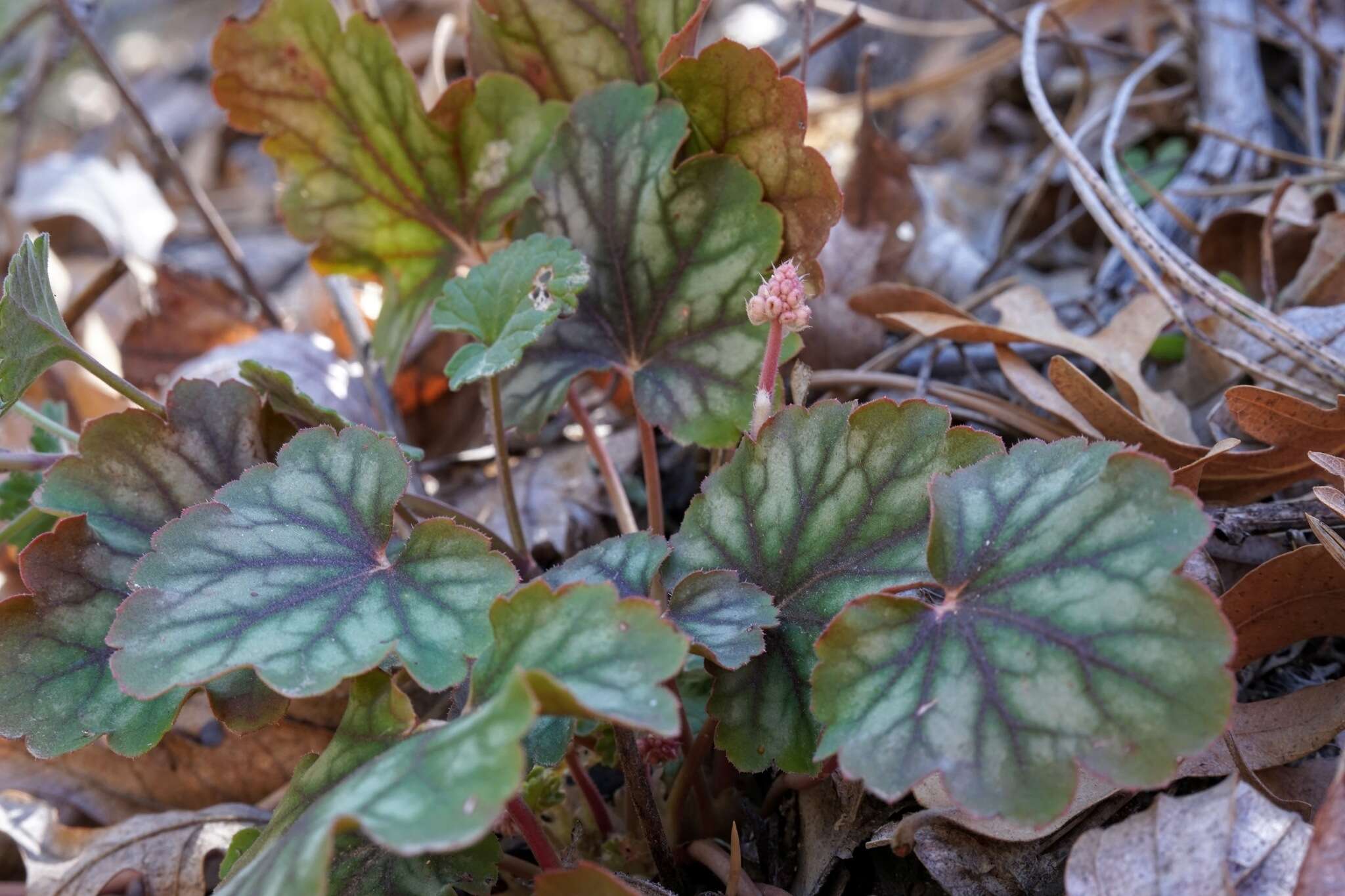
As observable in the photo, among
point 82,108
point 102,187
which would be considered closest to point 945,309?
point 102,187

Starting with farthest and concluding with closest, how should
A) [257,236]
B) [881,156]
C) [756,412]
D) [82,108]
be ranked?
[82,108]
[257,236]
[881,156]
[756,412]

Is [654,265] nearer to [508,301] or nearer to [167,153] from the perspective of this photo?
[508,301]

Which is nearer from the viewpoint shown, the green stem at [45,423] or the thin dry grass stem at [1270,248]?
the green stem at [45,423]

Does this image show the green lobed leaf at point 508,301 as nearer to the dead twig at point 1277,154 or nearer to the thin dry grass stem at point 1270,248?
the thin dry grass stem at point 1270,248

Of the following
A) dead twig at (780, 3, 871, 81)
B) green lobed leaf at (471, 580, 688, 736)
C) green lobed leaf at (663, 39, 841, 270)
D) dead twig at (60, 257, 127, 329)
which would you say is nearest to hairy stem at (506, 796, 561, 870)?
green lobed leaf at (471, 580, 688, 736)

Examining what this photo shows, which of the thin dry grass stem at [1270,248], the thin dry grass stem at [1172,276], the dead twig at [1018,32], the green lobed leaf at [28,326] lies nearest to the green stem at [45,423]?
the green lobed leaf at [28,326]

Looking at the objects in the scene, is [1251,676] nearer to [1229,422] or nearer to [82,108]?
[1229,422]

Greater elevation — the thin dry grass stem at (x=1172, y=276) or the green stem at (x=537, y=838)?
the green stem at (x=537, y=838)

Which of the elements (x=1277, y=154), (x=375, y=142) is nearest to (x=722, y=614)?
(x=375, y=142)

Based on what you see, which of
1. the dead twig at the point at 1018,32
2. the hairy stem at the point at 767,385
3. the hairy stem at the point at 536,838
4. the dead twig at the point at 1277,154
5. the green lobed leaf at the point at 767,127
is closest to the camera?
the hairy stem at the point at 536,838
